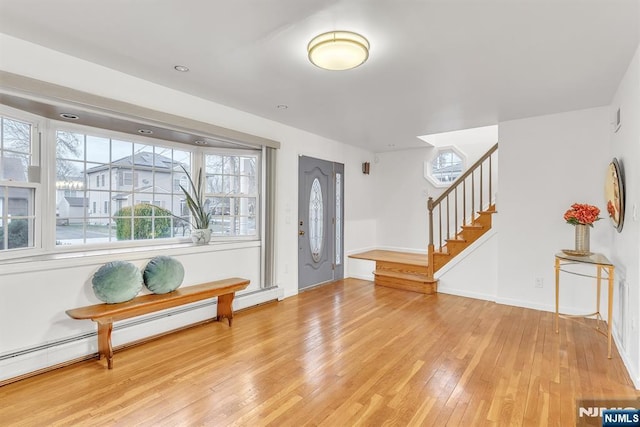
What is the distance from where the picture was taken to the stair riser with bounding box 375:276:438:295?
4.70 m

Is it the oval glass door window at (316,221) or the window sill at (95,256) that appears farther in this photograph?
the oval glass door window at (316,221)

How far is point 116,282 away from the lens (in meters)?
2.62

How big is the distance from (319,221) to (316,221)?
0.07 m

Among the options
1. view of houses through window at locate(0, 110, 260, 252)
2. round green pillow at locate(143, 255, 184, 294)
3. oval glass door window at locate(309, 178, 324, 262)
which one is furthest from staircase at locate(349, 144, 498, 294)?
round green pillow at locate(143, 255, 184, 294)

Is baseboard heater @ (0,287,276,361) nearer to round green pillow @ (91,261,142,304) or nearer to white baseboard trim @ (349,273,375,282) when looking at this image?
round green pillow @ (91,261,142,304)

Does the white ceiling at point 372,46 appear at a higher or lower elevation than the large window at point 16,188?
higher

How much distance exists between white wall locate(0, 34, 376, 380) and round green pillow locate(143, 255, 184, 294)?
0.19 metres

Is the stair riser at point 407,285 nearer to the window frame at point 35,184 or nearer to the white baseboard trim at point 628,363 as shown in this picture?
the white baseboard trim at point 628,363

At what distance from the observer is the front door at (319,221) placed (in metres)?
4.84

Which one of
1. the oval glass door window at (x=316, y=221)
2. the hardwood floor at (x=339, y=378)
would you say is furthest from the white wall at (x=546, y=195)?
the oval glass door window at (x=316, y=221)

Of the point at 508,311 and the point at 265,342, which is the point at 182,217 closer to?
the point at 265,342

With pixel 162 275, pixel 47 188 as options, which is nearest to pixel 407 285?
pixel 162 275

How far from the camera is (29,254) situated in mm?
2605

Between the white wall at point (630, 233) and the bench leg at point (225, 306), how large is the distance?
11.4 ft
